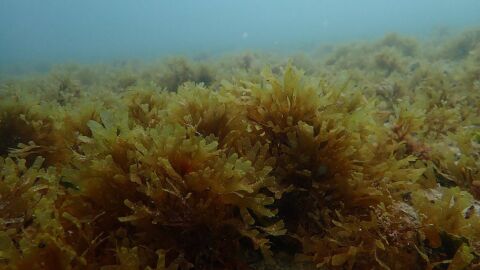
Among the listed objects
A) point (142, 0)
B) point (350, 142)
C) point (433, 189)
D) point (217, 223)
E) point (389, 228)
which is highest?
point (142, 0)

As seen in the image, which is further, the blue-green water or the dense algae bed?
the blue-green water

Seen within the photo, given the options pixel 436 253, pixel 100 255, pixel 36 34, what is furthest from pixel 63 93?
pixel 36 34

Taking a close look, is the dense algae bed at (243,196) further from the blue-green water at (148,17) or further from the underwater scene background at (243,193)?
the blue-green water at (148,17)

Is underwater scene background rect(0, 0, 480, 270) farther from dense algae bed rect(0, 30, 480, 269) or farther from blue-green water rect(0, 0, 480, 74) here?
blue-green water rect(0, 0, 480, 74)

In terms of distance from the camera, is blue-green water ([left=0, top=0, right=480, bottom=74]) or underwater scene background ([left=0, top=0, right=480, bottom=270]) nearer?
underwater scene background ([left=0, top=0, right=480, bottom=270])

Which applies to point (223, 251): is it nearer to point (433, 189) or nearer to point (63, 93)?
point (433, 189)

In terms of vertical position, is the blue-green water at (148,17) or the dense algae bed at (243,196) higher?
the blue-green water at (148,17)

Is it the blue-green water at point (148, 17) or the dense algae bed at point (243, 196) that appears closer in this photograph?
the dense algae bed at point (243, 196)

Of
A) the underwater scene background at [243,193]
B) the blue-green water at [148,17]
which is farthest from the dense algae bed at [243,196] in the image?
the blue-green water at [148,17]

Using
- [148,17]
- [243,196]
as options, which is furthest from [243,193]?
[148,17]

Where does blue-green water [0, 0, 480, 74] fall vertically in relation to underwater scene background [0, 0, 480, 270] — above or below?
above

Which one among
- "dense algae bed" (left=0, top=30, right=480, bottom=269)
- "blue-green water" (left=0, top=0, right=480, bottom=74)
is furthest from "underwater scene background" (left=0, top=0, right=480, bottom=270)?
"blue-green water" (left=0, top=0, right=480, bottom=74)
